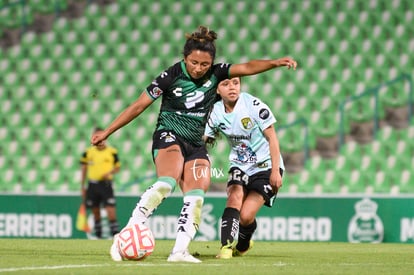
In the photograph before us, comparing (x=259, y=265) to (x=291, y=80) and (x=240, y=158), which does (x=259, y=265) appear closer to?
(x=240, y=158)

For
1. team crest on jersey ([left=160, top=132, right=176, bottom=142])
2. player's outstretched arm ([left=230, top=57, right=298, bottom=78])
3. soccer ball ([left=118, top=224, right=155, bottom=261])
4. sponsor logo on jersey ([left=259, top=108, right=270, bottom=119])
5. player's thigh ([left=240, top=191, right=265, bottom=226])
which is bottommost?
soccer ball ([left=118, top=224, right=155, bottom=261])

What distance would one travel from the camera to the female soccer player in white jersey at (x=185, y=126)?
7523 millimetres

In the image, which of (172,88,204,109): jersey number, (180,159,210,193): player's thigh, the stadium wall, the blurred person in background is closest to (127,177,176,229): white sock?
(180,159,210,193): player's thigh

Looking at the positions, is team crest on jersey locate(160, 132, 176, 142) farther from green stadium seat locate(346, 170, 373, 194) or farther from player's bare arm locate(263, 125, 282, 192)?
green stadium seat locate(346, 170, 373, 194)

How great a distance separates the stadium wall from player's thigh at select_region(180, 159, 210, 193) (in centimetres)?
655

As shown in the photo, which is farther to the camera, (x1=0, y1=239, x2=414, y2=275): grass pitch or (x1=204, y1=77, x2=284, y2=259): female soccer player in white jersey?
(x1=204, y1=77, x2=284, y2=259): female soccer player in white jersey

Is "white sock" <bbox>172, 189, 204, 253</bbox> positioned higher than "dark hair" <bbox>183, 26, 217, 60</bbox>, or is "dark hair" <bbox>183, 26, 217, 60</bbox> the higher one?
"dark hair" <bbox>183, 26, 217, 60</bbox>

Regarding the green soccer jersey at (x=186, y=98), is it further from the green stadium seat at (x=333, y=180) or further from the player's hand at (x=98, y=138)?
the green stadium seat at (x=333, y=180)

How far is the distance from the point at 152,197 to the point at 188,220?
1.09 ft

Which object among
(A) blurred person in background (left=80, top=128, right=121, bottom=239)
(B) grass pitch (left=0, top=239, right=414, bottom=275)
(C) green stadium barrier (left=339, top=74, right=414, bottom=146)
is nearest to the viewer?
(B) grass pitch (left=0, top=239, right=414, bottom=275)

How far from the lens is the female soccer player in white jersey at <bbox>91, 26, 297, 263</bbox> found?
7.52 meters

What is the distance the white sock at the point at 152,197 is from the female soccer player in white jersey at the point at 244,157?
112 cm

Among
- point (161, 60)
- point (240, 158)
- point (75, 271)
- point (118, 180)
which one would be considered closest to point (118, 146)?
point (118, 180)

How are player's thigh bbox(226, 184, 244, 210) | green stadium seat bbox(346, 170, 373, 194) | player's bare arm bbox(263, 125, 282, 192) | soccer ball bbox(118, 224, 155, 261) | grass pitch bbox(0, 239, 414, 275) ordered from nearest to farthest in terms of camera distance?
1. grass pitch bbox(0, 239, 414, 275)
2. soccer ball bbox(118, 224, 155, 261)
3. player's bare arm bbox(263, 125, 282, 192)
4. player's thigh bbox(226, 184, 244, 210)
5. green stadium seat bbox(346, 170, 373, 194)
